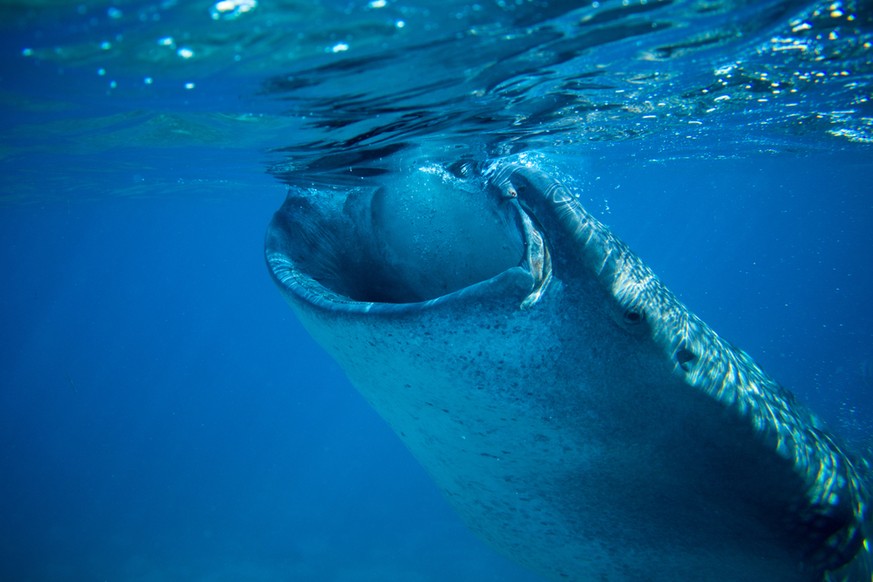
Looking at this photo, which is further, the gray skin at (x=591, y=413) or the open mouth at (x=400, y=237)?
the open mouth at (x=400, y=237)

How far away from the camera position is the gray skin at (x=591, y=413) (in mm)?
2082

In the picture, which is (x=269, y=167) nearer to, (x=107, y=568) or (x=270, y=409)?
(x=107, y=568)

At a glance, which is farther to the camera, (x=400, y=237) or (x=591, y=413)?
(x=400, y=237)

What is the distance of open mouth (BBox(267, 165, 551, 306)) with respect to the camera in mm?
3123

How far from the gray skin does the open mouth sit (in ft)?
0.30

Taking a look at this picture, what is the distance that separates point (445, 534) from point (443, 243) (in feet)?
52.6

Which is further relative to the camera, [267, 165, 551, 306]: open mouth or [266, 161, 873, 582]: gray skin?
[267, 165, 551, 306]: open mouth

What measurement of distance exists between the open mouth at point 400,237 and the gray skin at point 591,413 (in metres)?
0.09

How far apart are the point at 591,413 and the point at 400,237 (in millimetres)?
1879

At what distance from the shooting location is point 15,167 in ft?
43.7

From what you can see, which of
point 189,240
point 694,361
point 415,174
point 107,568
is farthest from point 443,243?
point 189,240

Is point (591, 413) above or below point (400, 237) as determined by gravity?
below

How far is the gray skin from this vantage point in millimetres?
2082

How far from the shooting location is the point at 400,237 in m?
3.57
